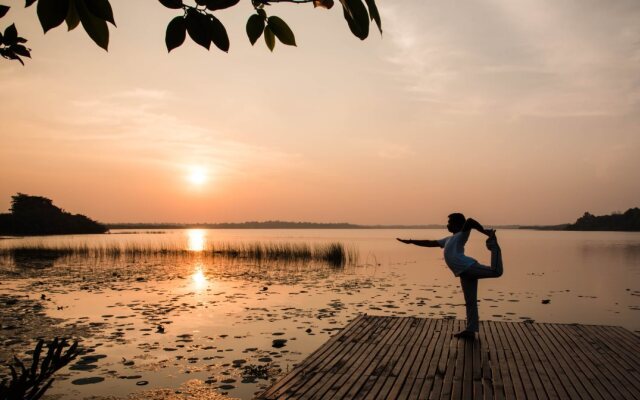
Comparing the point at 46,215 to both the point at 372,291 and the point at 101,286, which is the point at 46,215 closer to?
the point at 101,286

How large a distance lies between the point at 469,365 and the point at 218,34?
6766 mm

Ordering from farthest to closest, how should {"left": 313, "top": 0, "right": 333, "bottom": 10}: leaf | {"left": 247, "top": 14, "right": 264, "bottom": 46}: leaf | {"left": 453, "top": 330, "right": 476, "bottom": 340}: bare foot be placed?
{"left": 453, "top": 330, "right": 476, "bottom": 340}: bare foot < {"left": 247, "top": 14, "right": 264, "bottom": 46}: leaf < {"left": 313, "top": 0, "right": 333, "bottom": 10}: leaf

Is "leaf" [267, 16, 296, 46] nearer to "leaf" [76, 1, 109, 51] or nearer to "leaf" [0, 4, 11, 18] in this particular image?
"leaf" [76, 1, 109, 51]

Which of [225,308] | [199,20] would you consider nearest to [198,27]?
[199,20]

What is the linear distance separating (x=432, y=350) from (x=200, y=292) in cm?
1314

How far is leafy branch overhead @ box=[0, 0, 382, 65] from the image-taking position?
3.97 ft

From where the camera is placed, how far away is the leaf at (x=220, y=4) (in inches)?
51.6

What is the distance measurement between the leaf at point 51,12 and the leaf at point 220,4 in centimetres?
35

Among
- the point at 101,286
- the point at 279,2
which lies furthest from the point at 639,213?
the point at 279,2

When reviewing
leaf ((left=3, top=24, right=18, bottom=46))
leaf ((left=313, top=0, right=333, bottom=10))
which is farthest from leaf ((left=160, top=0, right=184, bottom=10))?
leaf ((left=3, top=24, right=18, bottom=46))

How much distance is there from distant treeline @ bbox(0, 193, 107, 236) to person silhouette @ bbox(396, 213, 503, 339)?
303 feet

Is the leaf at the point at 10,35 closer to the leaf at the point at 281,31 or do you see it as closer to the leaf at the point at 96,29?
the leaf at the point at 96,29

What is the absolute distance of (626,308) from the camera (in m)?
16.8

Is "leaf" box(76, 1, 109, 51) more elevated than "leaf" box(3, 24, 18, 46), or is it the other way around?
"leaf" box(3, 24, 18, 46)
